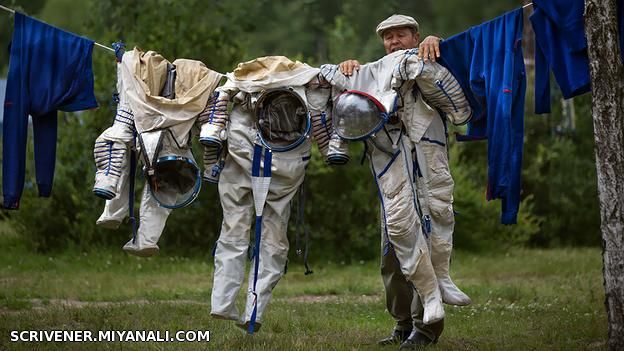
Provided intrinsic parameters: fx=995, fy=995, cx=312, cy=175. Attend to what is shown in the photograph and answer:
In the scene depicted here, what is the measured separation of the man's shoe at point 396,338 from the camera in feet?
23.9

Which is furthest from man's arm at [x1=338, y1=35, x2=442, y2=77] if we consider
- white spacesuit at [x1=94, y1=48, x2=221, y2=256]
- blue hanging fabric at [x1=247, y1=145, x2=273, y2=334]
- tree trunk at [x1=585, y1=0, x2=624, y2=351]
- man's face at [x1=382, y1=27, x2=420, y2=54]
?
tree trunk at [x1=585, y1=0, x2=624, y2=351]

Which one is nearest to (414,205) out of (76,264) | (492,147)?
(492,147)

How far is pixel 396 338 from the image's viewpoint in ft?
24.1

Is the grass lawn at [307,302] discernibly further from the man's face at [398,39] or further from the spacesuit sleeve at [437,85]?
the man's face at [398,39]

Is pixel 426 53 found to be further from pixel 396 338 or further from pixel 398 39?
pixel 396 338

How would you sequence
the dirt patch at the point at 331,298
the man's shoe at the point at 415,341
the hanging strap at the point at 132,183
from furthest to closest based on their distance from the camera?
1. the dirt patch at the point at 331,298
2. the hanging strap at the point at 132,183
3. the man's shoe at the point at 415,341

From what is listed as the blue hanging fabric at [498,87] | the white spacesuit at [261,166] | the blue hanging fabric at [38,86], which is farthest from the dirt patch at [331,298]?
the blue hanging fabric at [498,87]

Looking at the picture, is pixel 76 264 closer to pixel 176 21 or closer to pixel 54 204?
pixel 54 204

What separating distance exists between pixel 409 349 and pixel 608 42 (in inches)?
97.4

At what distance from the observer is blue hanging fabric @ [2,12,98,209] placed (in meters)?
7.57

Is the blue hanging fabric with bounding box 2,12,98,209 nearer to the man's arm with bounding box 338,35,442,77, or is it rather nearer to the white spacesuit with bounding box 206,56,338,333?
the white spacesuit with bounding box 206,56,338,333

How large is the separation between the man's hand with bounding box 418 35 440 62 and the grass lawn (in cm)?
203

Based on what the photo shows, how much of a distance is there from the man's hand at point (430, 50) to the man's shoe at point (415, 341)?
1.95 m

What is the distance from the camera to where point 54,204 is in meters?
14.4
